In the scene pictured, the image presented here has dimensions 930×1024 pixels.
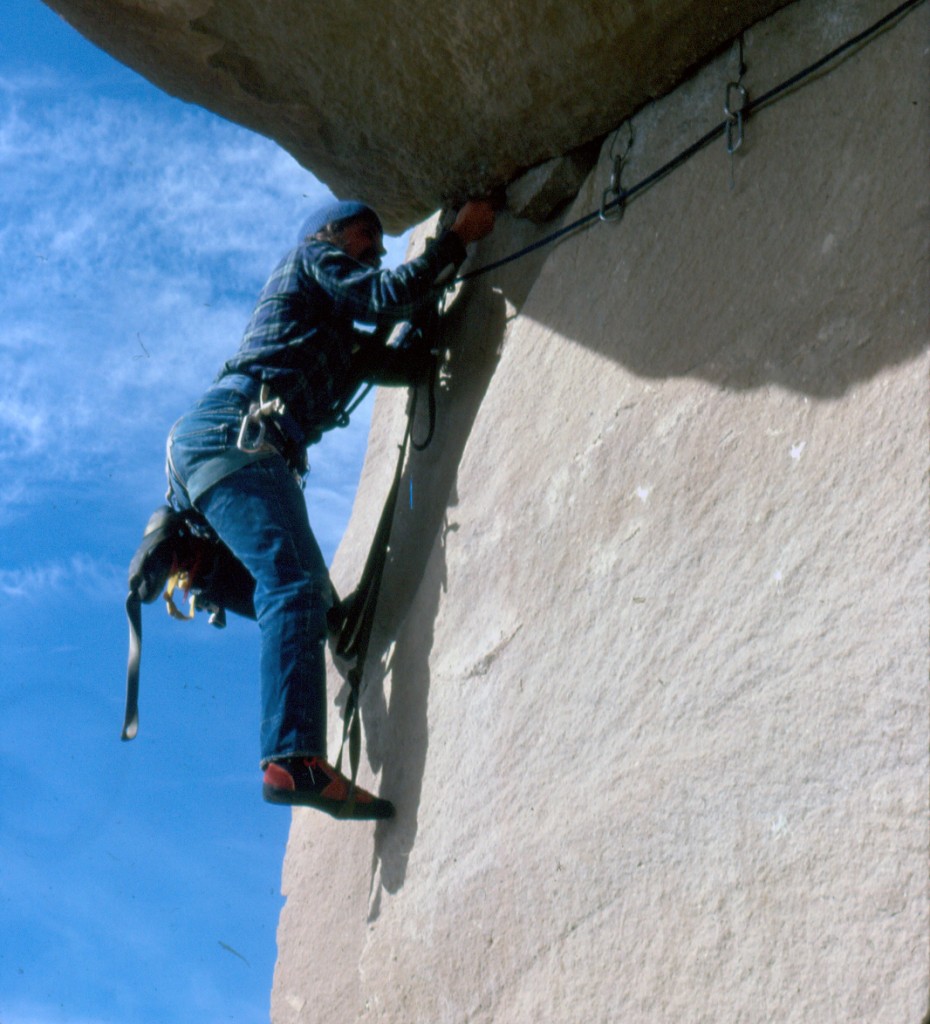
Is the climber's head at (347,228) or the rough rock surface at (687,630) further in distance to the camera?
the climber's head at (347,228)

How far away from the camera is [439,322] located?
3729 millimetres

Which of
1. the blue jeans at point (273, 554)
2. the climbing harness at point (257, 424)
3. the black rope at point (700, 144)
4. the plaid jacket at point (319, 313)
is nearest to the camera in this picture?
the black rope at point (700, 144)

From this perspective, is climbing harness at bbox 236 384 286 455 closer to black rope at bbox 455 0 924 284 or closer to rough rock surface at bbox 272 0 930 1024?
rough rock surface at bbox 272 0 930 1024

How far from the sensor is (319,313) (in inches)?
138

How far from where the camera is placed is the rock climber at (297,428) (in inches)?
118

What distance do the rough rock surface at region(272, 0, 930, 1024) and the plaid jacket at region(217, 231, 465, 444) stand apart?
27cm

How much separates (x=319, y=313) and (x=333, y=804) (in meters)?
1.26

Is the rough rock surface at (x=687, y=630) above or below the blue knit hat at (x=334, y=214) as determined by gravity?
below

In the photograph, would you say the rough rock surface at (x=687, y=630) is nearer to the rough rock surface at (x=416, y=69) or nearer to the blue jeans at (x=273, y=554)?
the rough rock surface at (x=416, y=69)

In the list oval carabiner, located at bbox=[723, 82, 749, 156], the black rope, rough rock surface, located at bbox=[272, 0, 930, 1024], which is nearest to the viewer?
rough rock surface, located at bbox=[272, 0, 930, 1024]

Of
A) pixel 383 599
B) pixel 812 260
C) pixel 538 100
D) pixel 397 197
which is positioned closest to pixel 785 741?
pixel 812 260

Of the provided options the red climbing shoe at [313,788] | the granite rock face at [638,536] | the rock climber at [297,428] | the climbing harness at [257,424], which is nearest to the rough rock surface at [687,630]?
the granite rock face at [638,536]

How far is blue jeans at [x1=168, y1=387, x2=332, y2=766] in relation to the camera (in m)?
2.99

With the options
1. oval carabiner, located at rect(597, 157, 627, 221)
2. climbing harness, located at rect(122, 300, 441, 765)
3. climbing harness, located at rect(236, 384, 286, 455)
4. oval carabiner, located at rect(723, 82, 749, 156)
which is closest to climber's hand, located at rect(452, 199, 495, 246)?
climbing harness, located at rect(122, 300, 441, 765)
